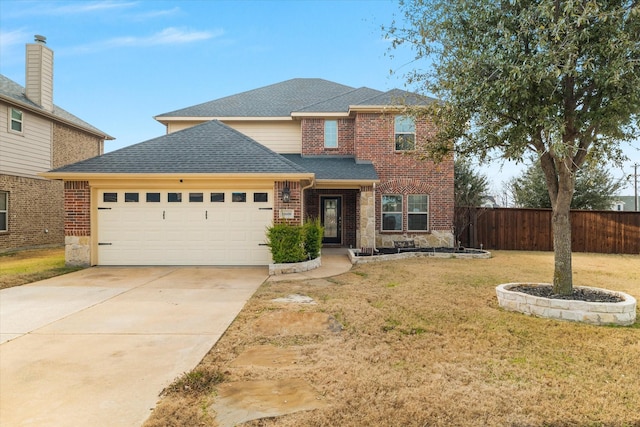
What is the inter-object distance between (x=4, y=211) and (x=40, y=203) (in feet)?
5.44

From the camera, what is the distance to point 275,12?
44.4 feet

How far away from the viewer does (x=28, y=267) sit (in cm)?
980

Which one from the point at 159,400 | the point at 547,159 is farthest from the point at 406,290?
the point at 159,400

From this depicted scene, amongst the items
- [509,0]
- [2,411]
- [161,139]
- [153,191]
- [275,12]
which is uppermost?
[275,12]

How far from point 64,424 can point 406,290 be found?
583cm

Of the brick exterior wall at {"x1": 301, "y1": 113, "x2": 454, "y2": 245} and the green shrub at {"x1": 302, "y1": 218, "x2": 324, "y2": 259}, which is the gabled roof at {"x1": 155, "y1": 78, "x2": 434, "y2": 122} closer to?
the brick exterior wall at {"x1": 301, "y1": 113, "x2": 454, "y2": 245}

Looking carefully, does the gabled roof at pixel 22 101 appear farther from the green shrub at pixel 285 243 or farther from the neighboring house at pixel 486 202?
the neighboring house at pixel 486 202

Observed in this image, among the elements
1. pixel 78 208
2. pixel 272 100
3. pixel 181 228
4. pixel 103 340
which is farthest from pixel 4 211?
pixel 103 340

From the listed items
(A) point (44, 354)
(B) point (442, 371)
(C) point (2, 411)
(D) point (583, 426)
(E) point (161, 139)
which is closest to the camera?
(D) point (583, 426)

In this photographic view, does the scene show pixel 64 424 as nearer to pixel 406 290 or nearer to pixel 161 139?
pixel 406 290

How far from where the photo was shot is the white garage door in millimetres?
10078

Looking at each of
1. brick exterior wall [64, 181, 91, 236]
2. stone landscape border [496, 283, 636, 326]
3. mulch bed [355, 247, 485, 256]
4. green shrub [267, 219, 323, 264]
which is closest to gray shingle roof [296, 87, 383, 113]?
mulch bed [355, 247, 485, 256]

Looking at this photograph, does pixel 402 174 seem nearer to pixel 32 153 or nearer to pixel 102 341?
pixel 102 341

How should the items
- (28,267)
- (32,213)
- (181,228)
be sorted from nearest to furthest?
1. (28,267)
2. (181,228)
3. (32,213)
